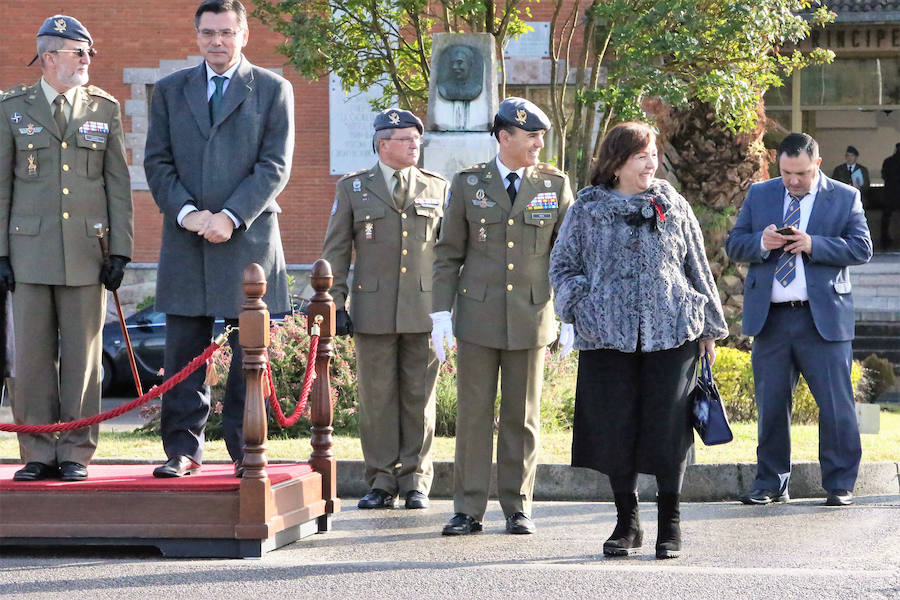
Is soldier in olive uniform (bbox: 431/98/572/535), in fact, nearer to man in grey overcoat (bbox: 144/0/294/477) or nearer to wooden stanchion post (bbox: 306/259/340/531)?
wooden stanchion post (bbox: 306/259/340/531)

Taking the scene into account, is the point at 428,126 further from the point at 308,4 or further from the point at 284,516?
the point at 284,516

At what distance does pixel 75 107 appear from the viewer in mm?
6766

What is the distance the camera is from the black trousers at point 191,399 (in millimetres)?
6730

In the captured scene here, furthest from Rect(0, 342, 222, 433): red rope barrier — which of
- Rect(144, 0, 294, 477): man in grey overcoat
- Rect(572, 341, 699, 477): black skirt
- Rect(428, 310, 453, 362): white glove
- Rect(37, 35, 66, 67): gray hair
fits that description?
Rect(572, 341, 699, 477): black skirt

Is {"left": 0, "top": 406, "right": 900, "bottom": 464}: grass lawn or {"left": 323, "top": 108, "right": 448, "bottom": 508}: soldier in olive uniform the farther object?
Result: {"left": 0, "top": 406, "right": 900, "bottom": 464}: grass lawn

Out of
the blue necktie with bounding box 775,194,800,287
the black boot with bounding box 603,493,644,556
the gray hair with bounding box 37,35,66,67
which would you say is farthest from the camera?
the blue necktie with bounding box 775,194,800,287

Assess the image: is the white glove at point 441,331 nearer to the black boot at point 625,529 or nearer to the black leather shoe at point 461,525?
the black leather shoe at point 461,525

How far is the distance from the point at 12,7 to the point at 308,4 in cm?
789

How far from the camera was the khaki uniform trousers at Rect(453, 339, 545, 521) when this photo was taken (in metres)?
7.02

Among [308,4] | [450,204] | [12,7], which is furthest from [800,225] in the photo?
[12,7]

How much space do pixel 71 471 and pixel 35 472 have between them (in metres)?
0.17

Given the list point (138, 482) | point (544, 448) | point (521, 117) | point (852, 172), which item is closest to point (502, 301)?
point (521, 117)

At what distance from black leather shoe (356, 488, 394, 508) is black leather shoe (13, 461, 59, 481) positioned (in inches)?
74.0

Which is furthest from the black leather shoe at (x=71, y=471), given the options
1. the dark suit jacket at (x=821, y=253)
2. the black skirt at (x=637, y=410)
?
the dark suit jacket at (x=821, y=253)
